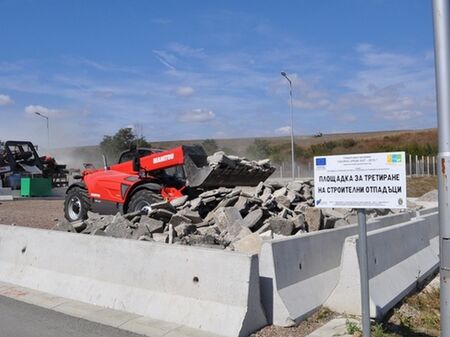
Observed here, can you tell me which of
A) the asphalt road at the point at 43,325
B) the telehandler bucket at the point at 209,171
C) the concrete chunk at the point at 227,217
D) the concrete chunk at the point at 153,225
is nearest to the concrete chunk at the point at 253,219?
the concrete chunk at the point at 227,217

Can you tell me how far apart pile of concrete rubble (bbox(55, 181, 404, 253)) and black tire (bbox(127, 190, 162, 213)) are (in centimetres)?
94

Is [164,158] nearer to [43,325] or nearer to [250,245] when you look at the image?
[250,245]

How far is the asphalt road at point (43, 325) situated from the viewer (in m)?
5.85

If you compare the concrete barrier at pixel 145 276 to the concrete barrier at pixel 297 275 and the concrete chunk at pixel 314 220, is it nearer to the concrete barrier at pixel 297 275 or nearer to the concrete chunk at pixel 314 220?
the concrete barrier at pixel 297 275

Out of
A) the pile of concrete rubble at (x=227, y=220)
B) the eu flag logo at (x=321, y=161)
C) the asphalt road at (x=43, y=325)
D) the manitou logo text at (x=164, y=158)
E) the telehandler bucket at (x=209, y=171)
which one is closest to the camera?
the eu flag logo at (x=321, y=161)

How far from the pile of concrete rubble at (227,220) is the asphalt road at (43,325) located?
2.75m

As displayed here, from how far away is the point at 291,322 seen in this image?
5820mm

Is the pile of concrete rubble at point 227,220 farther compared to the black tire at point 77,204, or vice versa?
the black tire at point 77,204

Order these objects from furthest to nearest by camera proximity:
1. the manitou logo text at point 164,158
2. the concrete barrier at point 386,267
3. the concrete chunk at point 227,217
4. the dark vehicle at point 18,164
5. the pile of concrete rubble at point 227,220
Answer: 1. the dark vehicle at point 18,164
2. the manitou logo text at point 164,158
3. the concrete chunk at point 227,217
4. the pile of concrete rubble at point 227,220
5. the concrete barrier at point 386,267

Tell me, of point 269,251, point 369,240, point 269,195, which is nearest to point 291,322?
point 269,251

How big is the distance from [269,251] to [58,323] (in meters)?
2.59

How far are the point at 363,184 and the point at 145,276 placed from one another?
3.04 m

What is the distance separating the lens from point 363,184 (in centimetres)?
487

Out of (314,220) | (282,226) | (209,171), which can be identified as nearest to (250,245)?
(282,226)
